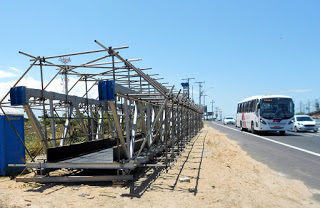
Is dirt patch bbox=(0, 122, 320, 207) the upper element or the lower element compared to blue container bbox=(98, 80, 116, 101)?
lower

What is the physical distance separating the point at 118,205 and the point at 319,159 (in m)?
7.98

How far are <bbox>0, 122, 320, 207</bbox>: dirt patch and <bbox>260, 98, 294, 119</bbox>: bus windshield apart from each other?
44.6 ft

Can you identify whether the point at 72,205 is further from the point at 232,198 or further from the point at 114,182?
the point at 232,198

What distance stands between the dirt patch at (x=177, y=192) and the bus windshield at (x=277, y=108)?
1359 centimetres

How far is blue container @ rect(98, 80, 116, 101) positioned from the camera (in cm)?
555

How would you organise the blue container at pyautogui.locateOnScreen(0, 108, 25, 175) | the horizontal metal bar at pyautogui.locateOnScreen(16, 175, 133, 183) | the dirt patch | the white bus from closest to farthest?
the dirt patch, the horizontal metal bar at pyautogui.locateOnScreen(16, 175, 133, 183), the blue container at pyautogui.locateOnScreen(0, 108, 25, 175), the white bus

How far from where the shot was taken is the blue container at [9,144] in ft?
24.1

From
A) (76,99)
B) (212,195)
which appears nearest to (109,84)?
(212,195)

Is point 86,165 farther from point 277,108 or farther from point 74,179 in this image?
point 277,108

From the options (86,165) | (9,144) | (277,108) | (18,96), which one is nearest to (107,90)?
(86,165)

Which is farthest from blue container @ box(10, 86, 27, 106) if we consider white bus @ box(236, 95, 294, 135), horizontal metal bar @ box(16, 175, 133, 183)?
white bus @ box(236, 95, 294, 135)

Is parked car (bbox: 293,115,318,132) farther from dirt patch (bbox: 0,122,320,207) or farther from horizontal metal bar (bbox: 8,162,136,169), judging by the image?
horizontal metal bar (bbox: 8,162,136,169)

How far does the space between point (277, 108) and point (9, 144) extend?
18.2m

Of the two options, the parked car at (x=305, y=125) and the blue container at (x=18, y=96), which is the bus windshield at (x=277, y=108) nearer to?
the parked car at (x=305, y=125)
